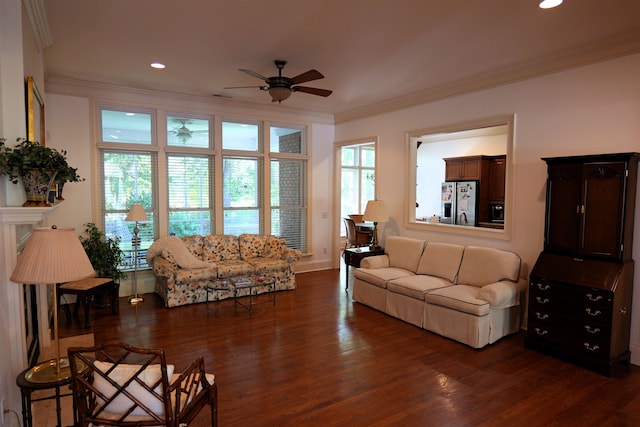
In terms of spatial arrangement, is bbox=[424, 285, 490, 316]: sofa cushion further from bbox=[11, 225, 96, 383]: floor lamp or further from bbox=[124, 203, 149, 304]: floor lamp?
bbox=[124, 203, 149, 304]: floor lamp

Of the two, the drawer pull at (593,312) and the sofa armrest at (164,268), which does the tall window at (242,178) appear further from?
the drawer pull at (593,312)

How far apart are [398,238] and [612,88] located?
3.06 m

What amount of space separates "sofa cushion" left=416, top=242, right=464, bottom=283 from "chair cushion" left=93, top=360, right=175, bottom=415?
383 centimetres

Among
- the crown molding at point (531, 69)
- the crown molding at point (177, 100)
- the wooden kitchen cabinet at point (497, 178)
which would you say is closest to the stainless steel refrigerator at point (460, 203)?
the wooden kitchen cabinet at point (497, 178)

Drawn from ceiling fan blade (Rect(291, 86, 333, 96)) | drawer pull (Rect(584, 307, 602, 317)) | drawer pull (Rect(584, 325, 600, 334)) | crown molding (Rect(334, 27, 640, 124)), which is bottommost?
drawer pull (Rect(584, 325, 600, 334))

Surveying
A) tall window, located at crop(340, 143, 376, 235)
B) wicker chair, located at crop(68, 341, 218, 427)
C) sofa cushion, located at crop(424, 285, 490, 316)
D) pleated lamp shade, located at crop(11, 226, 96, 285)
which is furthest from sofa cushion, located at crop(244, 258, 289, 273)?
tall window, located at crop(340, 143, 376, 235)

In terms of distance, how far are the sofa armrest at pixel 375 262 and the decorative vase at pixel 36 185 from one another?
13.0 feet

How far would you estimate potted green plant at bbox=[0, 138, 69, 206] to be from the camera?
237 cm

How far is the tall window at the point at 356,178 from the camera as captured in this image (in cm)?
1062

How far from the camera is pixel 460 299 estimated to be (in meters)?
4.09

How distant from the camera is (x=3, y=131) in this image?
8.07 ft

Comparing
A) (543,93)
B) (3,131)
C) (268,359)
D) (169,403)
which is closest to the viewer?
(169,403)

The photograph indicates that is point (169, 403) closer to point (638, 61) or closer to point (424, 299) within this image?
point (424, 299)

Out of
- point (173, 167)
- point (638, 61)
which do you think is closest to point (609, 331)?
point (638, 61)
